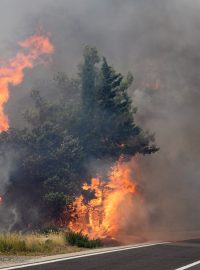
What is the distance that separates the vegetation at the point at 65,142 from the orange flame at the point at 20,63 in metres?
3.92

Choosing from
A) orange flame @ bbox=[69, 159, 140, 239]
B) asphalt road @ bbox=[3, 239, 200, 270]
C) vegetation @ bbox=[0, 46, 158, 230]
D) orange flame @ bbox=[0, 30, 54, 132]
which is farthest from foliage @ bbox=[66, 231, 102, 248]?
orange flame @ bbox=[0, 30, 54, 132]

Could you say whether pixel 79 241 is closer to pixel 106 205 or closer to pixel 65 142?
pixel 65 142

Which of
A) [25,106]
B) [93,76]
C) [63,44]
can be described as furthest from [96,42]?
[93,76]

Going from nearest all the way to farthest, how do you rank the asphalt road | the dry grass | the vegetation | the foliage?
the asphalt road < the dry grass < the foliage < the vegetation

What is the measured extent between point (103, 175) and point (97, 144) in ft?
10.1

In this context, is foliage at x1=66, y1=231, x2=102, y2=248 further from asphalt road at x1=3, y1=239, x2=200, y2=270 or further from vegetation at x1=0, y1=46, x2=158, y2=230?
vegetation at x1=0, y1=46, x2=158, y2=230

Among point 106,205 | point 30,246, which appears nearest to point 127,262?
point 30,246

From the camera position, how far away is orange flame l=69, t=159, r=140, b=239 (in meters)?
31.8

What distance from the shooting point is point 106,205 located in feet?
112

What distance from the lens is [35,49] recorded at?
127 feet

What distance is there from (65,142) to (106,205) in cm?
909

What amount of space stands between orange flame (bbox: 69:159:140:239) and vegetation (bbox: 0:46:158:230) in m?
2.81

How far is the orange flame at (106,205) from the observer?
3175cm

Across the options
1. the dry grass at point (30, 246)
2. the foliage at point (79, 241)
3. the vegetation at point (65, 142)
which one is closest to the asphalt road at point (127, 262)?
the dry grass at point (30, 246)
